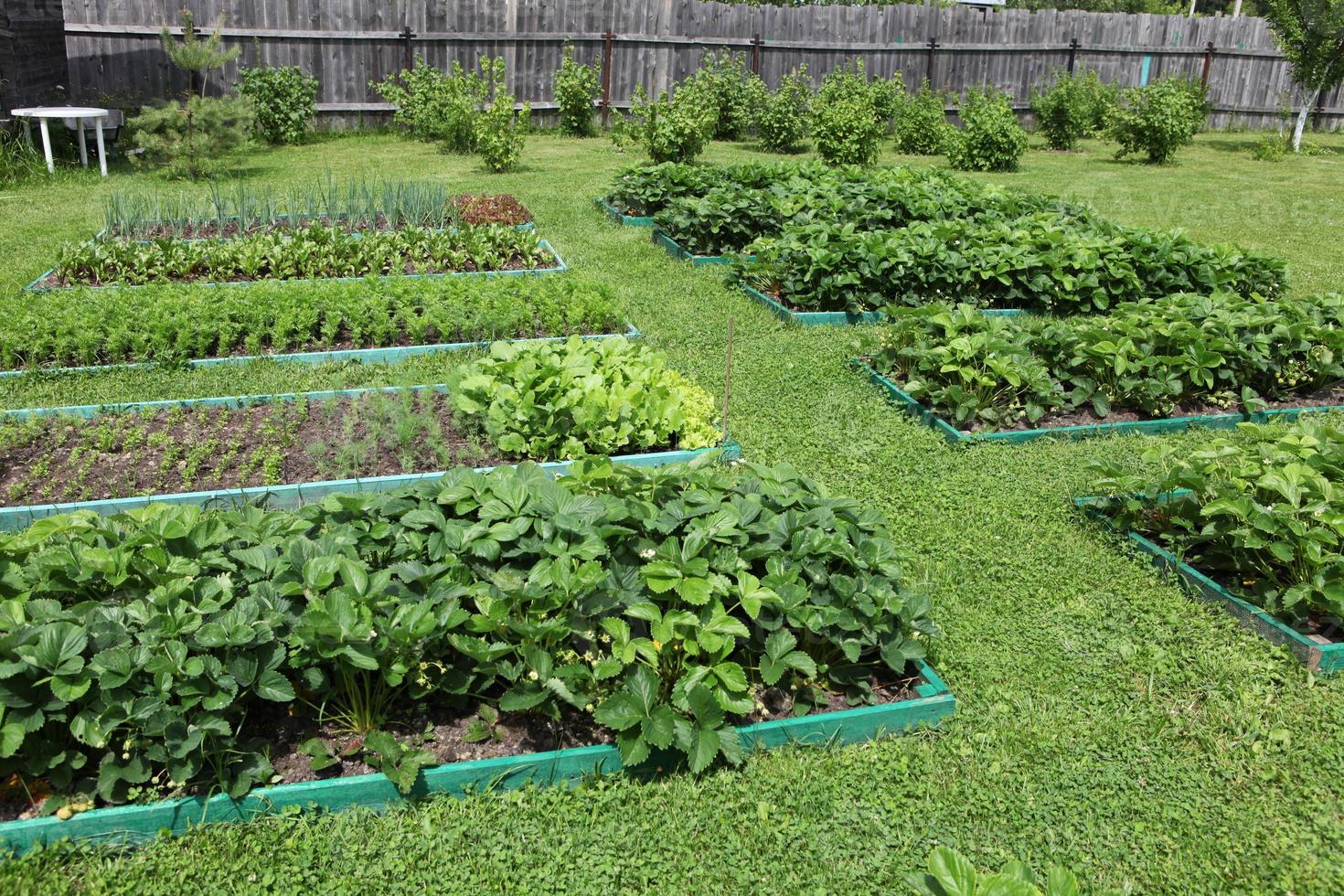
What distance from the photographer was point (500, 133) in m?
12.8

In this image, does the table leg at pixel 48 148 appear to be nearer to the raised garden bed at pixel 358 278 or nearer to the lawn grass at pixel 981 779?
the raised garden bed at pixel 358 278

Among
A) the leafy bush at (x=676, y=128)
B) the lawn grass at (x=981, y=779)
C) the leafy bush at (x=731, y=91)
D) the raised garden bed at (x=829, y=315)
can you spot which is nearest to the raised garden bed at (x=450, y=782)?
the lawn grass at (x=981, y=779)

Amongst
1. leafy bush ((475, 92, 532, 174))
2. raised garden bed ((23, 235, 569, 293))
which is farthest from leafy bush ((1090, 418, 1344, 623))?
leafy bush ((475, 92, 532, 174))

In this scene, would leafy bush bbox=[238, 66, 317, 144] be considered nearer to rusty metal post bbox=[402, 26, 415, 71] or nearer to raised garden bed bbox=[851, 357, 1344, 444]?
rusty metal post bbox=[402, 26, 415, 71]

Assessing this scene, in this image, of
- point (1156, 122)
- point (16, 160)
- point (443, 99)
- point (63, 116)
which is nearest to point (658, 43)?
point (443, 99)

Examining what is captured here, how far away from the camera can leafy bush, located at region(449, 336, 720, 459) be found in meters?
4.78

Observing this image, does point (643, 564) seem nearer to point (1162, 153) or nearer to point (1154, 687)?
point (1154, 687)

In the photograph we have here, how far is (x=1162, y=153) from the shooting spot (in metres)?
15.9

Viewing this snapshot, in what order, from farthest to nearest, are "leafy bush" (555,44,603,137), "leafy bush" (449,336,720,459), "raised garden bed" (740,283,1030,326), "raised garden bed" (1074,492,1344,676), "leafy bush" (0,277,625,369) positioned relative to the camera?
"leafy bush" (555,44,603,137), "raised garden bed" (740,283,1030,326), "leafy bush" (0,277,625,369), "leafy bush" (449,336,720,459), "raised garden bed" (1074,492,1344,676)

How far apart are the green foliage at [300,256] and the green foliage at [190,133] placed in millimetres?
4187

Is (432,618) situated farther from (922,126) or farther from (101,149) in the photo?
(922,126)

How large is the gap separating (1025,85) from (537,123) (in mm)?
9901

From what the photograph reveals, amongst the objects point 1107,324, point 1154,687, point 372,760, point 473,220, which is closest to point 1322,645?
point 1154,687

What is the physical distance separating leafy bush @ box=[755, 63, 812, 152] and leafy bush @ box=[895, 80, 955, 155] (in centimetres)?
168
